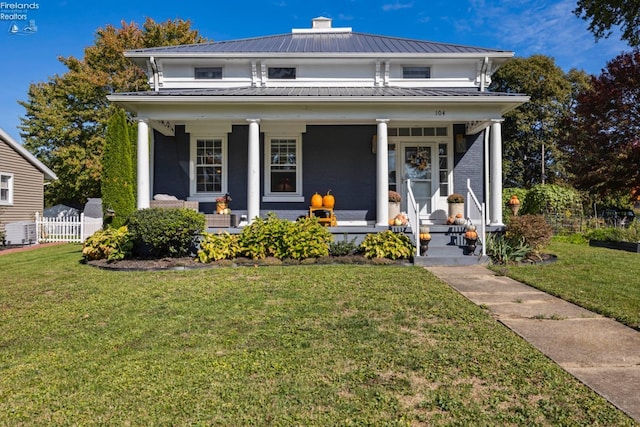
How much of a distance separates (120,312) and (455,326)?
3.79 m

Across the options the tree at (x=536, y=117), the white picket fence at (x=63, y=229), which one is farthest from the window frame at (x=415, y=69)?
the tree at (x=536, y=117)

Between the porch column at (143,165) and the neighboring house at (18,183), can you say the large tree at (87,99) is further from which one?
the porch column at (143,165)

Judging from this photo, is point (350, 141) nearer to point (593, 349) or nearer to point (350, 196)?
point (350, 196)

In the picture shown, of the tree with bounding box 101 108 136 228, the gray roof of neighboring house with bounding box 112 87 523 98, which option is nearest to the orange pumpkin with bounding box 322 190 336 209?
the gray roof of neighboring house with bounding box 112 87 523 98

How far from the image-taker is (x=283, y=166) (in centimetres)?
1070

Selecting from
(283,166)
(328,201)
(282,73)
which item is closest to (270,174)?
(283,166)

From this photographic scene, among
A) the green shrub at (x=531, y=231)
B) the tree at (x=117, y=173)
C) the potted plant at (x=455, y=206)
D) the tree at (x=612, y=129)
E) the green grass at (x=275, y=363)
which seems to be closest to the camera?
the green grass at (x=275, y=363)

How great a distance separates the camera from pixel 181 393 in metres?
2.53

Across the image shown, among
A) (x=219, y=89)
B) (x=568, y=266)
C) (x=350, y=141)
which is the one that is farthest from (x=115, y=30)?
(x=568, y=266)

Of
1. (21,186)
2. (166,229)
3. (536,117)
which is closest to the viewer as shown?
(166,229)

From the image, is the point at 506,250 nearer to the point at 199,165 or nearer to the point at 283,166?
the point at 283,166

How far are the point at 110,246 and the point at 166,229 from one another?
170 cm

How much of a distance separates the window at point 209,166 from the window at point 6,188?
35.2 feet

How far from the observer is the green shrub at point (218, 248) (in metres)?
7.71
